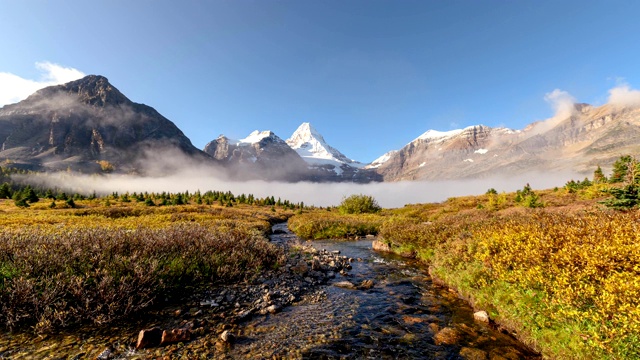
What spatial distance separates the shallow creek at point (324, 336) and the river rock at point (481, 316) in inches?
11.4

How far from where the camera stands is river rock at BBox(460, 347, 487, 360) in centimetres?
802

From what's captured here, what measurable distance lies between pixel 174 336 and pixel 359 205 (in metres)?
60.3

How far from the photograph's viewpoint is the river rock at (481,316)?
1015 centimetres

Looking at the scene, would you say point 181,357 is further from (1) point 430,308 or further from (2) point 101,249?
(1) point 430,308

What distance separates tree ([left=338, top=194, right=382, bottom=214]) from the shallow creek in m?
53.5

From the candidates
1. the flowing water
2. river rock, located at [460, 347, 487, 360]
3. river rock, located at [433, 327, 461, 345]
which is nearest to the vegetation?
the flowing water

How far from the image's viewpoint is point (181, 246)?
13781 millimetres

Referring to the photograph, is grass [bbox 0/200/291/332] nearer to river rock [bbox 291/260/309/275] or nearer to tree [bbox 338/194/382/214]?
river rock [bbox 291/260/309/275]

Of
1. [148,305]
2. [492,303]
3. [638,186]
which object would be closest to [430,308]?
[492,303]

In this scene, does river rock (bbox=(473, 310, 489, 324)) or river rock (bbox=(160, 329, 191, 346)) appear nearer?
river rock (bbox=(160, 329, 191, 346))

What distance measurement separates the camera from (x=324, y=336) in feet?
28.9

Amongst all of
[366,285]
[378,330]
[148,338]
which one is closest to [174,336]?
[148,338]

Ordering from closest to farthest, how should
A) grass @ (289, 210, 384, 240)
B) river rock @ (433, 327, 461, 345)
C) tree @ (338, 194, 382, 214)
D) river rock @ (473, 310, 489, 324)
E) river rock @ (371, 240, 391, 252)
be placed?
river rock @ (433, 327, 461, 345), river rock @ (473, 310, 489, 324), river rock @ (371, 240, 391, 252), grass @ (289, 210, 384, 240), tree @ (338, 194, 382, 214)

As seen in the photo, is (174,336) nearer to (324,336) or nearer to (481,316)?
(324,336)
